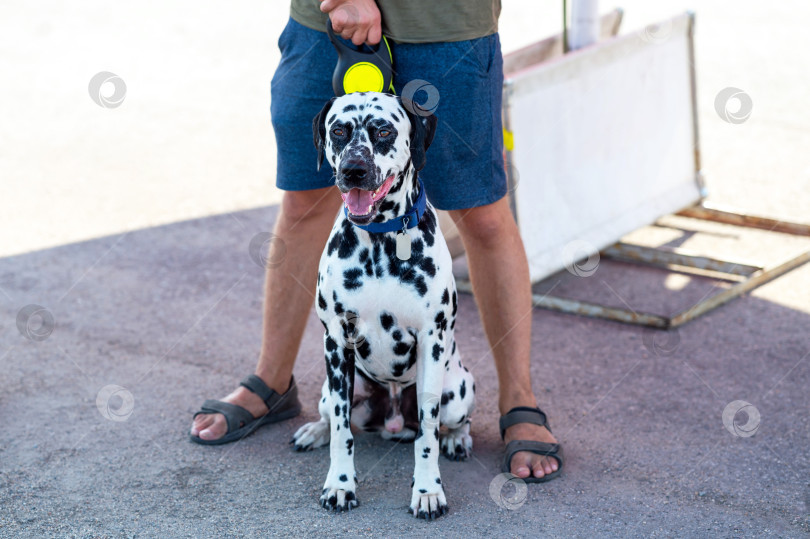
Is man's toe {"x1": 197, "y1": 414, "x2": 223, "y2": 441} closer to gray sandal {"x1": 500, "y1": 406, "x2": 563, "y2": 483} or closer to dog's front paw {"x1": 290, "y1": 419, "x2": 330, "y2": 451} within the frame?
dog's front paw {"x1": 290, "y1": 419, "x2": 330, "y2": 451}

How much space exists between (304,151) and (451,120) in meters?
0.60

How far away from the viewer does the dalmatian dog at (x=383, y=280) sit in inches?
125

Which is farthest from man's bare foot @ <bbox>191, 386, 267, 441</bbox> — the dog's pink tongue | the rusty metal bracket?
the rusty metal bracket

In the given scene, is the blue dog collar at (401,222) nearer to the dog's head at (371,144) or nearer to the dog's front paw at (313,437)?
the dog's head at (371,144)

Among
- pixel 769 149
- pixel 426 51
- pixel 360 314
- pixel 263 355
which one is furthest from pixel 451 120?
pixel 769 149

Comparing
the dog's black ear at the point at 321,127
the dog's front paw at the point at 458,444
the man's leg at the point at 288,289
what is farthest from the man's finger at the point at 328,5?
the dog's front paw at the point at 458,444

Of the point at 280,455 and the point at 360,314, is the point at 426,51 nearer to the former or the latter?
the point at 360,314

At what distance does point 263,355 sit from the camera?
13.3 feet

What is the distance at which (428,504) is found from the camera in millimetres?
3328

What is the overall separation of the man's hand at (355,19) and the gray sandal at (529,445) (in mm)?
1524

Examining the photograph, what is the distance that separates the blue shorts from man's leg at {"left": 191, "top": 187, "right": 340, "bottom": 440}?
144 mm

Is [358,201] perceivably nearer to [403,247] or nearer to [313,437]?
[403,247]

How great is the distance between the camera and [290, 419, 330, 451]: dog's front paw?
3.81m

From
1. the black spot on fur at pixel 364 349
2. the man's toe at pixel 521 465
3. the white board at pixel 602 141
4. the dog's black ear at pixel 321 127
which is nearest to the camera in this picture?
the dog's black ear at pixel 321 127
